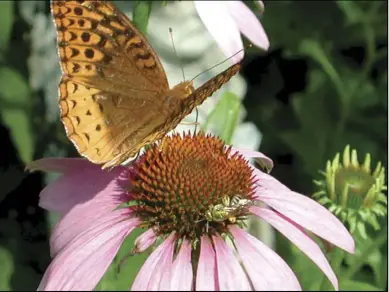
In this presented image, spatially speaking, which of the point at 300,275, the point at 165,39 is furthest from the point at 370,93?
the point at 300,275

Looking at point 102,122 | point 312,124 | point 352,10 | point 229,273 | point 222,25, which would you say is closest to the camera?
point 229,273

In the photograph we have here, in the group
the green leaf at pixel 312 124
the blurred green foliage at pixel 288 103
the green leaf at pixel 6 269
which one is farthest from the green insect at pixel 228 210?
the green leaf at pixel 312 124

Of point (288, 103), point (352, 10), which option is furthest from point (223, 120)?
point (288, 103)

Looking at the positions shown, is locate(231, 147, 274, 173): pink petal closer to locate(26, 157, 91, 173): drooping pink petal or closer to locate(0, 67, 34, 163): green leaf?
locate(26, 157, 91, 173): drooping pink petal

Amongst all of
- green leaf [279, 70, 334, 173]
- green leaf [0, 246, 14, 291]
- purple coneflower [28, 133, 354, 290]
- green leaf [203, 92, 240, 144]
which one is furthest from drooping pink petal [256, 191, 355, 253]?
green leaf [279, 70, 334, 173]

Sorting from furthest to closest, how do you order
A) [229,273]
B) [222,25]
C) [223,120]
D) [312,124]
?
[312,124], [223,120], [222,25], [229,273]

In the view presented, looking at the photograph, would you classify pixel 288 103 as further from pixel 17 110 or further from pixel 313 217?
pixel 313 217

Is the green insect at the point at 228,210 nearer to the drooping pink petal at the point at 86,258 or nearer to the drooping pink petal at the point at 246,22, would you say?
the drooping pink petal at the point at 86,258

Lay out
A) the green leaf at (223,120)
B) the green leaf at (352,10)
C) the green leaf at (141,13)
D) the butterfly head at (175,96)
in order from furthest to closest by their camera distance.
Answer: the green leaf at (352,10) → the green leaf at (223,120) → the green leaf at (141,13) → the butterfly head at (175,96)
